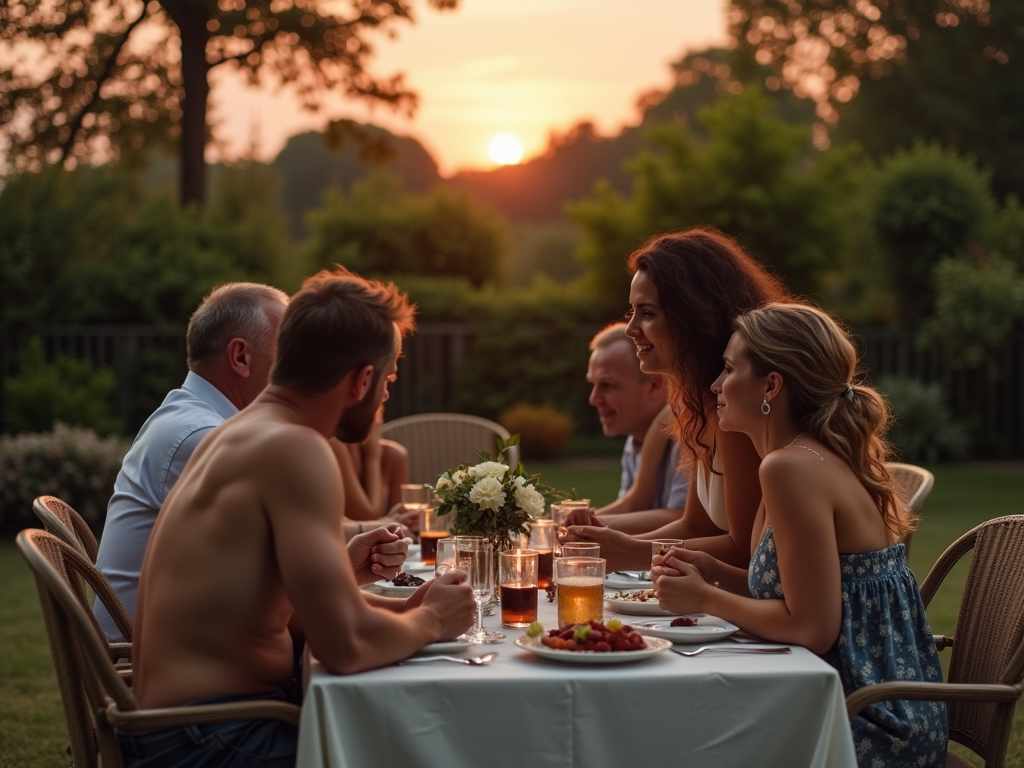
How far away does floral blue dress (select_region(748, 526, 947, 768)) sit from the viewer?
2.84 m

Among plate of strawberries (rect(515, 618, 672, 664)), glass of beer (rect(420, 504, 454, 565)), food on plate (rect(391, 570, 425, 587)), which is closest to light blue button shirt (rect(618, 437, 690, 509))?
glass of beer (rect(420, 504, 454, 565))

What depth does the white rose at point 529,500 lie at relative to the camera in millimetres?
3455

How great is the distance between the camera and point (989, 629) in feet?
10.3

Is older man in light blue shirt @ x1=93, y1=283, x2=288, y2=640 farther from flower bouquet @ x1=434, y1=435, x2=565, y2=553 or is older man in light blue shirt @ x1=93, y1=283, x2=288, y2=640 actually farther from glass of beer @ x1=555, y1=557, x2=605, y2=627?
glass of beer @ x1=555, y1=557, x2=605, y2=627

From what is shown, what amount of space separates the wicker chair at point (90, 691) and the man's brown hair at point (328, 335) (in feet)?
2.13

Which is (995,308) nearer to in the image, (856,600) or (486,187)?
(856,600)

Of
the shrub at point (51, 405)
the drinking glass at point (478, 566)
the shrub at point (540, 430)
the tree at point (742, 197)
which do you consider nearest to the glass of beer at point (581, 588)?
the drinking glass at point (478, 566)

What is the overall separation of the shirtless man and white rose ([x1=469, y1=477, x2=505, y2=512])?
74cm

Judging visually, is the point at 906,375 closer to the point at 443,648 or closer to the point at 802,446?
the point at 802,446

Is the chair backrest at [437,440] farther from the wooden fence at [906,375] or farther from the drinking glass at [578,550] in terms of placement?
the wooden fence at [906,375]

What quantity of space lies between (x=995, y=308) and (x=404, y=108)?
986cm

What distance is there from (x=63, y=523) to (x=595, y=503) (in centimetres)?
822

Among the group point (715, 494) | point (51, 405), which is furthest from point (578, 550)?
point (51, 405)

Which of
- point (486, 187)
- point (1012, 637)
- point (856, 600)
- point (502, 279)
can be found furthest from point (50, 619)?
point (486, 187)
